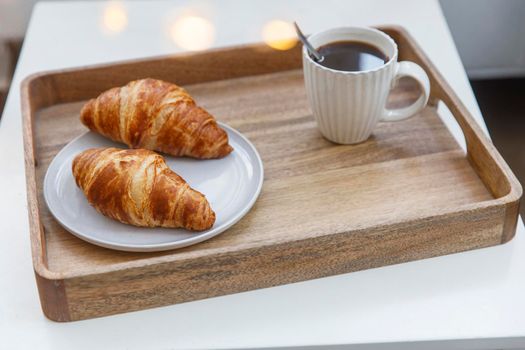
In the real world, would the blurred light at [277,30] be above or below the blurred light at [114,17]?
below

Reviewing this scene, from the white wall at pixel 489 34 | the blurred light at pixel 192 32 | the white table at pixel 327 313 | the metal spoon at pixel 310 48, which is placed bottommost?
the white wall at pixel 489 34

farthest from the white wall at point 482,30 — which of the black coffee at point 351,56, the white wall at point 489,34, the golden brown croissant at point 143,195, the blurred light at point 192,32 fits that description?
the golden brown croissant at point 143,195

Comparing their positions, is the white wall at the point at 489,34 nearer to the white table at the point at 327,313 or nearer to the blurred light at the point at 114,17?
the blurred light at the point at 114,17

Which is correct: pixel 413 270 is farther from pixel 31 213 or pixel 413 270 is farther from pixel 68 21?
pixel 68 21

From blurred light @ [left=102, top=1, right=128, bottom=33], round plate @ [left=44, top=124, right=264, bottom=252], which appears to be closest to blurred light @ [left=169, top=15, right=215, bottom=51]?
blurred light @ [left=102, top=1, right=128, bottom=33]

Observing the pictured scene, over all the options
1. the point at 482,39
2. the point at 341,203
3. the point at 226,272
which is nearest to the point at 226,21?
the point at 341,203

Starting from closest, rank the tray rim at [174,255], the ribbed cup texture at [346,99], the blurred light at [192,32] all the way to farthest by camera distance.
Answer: the tray rim at [174,255] < the ribbed cup texture at [346,99] < the blurred light at [192,32]
